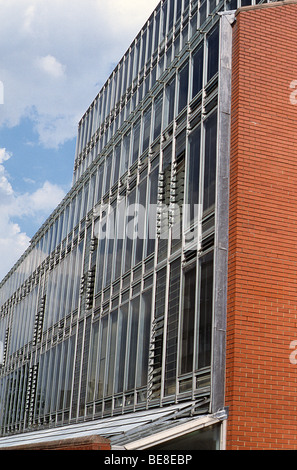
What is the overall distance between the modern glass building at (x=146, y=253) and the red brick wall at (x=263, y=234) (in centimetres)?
43

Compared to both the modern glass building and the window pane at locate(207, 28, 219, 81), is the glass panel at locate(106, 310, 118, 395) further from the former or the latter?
the window pane at locate(207, 28, 219, 81)

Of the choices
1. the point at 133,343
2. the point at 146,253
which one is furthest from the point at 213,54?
the point at 133,343

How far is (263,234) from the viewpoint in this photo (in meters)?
14.7

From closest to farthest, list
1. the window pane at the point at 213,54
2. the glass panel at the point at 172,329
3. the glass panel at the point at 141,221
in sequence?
1. the glass panel at the point at 172,329
2. the window pane at the point at 213,54
3. the glass panel at the point at 141,221

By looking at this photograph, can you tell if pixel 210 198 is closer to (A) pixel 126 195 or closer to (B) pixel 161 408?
(B) pixel 161 408

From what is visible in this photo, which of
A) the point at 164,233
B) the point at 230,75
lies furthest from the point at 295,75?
the point at 164,233

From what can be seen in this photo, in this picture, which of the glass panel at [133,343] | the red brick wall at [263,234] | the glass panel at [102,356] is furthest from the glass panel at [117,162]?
the red brick wall at [263,234]

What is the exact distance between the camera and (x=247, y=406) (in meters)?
13.3

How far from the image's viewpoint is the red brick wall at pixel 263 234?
527 inches

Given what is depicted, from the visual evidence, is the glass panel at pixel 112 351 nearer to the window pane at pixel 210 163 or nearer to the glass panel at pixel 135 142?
the glass panel at pixel 135 142

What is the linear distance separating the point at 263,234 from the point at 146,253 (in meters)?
5.37

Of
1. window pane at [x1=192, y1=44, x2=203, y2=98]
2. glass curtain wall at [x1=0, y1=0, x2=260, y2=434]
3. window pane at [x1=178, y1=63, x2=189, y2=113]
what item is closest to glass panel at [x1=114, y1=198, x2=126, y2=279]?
glass curtain wall at [x1=0, y1=0, x2=260, y2=434]

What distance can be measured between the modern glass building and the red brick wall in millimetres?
429

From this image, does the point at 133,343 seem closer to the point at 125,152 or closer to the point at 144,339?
the point at 144,339
